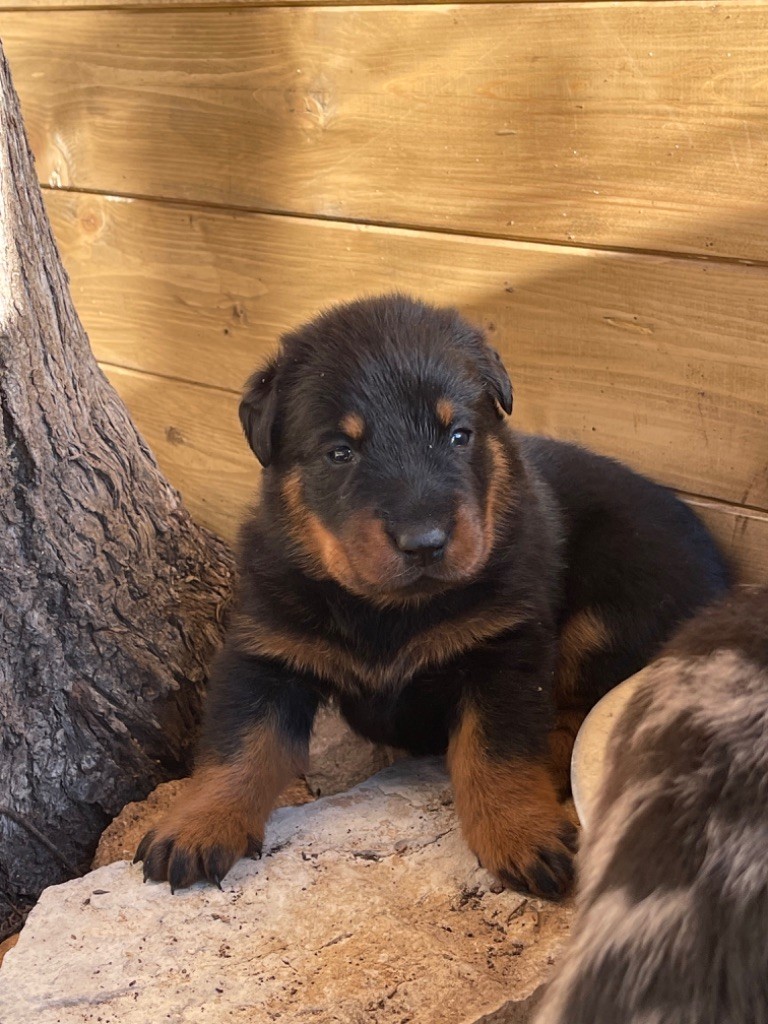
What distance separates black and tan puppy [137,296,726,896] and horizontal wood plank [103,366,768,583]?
1.20 m

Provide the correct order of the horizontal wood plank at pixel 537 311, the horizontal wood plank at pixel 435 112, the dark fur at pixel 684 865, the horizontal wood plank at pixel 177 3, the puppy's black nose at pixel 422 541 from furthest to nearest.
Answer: the horizontal wood plank at pixel 177 3 < the horizontal wood plank at pixel 537 311 < the horizontal wood plank at pixel 435 112 < the puppy's black nose at pixel 422 541 < the dark fur at pixel 684 865

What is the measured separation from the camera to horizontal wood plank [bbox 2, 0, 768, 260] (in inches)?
106

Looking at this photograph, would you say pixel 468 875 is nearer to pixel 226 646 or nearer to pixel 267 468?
pixel 226 646

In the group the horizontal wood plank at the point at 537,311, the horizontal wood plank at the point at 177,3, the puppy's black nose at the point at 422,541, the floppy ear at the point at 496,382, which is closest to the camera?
the puppy's black nose at the point at 422,541

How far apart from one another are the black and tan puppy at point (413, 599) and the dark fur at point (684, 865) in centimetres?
78

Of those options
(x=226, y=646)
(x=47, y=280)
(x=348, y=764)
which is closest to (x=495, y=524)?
(x=226, y=646)

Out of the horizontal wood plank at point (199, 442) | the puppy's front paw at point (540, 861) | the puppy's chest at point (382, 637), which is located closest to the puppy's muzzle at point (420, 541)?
the puppy's chest at point (382, 637)

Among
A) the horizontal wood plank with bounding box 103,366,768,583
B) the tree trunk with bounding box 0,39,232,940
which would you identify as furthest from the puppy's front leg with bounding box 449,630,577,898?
the horizontal wood plank with bounding box 103,366,768,583

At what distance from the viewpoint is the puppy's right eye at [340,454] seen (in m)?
2.46

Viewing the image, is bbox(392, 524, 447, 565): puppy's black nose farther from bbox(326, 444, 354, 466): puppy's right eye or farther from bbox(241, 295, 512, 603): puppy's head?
bbox(326, 444, 354, 466): puppy's right eye

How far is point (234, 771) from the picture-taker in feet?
8.46

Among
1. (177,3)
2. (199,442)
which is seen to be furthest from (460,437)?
(177,3)

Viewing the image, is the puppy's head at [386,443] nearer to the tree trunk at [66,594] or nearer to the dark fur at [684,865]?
the tree trunk at [66,594]

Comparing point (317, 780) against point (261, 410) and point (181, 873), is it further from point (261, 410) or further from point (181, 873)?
point (261, 410)
